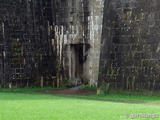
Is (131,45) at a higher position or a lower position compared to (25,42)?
lower

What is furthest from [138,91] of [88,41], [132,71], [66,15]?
[66,15]

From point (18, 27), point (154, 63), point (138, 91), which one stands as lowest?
point (138, 91)

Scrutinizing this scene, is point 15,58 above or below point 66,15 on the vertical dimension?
below

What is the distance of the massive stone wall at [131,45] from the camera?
60.4ft

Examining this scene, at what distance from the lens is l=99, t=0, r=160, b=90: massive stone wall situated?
1841 centimetres

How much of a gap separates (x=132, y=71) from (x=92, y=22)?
5239mm

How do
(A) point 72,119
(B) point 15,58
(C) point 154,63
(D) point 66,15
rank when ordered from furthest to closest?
1. (D) point 66,15
2. (B) point 15,58
3. (C) point 154,63
4. (A) point 72,119

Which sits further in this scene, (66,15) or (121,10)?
(66,15)

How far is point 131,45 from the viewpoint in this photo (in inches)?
755

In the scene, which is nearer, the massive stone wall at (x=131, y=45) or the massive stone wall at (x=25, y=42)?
the massive stone wall at (x=131, y=45)

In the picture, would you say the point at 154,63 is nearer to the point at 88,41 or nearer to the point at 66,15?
the point at 88,41

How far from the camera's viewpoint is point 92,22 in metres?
23.3

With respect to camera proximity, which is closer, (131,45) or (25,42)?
(131,45)

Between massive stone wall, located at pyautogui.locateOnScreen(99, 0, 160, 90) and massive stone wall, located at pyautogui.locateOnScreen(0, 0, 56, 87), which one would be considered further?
massive stone wall, located at pyautogui.locateOnScreen(0, 0, 56, 87)
